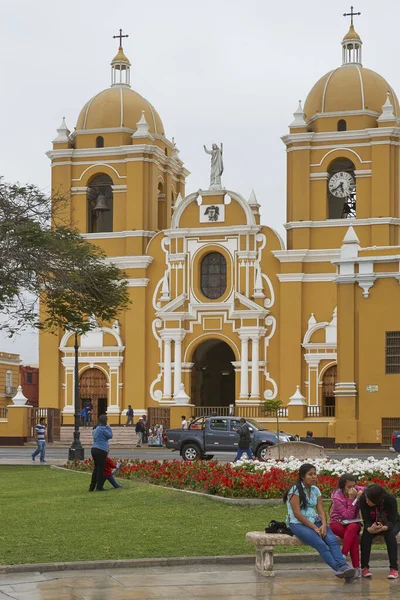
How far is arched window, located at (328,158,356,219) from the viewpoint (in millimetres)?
51438

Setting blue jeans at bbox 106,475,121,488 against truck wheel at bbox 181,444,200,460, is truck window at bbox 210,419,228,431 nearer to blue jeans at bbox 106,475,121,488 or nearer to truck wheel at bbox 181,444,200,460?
truck wheel at bbox 181,444,200,460

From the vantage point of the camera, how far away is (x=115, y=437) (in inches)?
1863

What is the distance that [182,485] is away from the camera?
20062mm

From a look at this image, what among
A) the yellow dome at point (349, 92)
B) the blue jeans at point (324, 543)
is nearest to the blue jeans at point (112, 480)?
the blue jeans at point (324, 543)

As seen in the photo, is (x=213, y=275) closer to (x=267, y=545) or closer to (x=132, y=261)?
(x=132, y=261)

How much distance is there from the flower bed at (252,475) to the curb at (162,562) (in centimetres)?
494

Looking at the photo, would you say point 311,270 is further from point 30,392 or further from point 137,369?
point 30,392

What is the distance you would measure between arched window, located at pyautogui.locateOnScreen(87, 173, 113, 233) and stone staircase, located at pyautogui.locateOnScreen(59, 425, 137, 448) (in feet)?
32.6

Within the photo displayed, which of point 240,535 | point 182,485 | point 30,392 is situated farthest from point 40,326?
point 30,392

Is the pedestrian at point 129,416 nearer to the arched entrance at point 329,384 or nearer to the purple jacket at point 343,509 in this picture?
the arched entrance at point 329,384

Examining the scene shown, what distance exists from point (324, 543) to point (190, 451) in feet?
66.4

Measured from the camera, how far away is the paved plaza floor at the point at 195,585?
11.0 m

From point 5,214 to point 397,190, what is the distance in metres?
26.0

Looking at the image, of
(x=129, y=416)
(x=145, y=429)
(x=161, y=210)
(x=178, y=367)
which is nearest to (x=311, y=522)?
(x=145, y=429)
